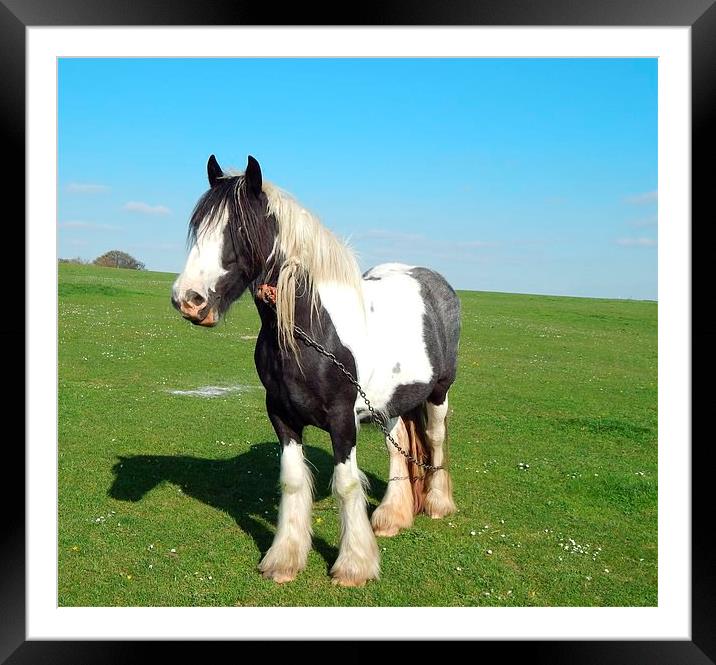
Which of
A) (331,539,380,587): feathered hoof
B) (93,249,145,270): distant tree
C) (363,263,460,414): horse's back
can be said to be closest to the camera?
(331,539,380,587): feathered hoof

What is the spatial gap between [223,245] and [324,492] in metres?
3.93

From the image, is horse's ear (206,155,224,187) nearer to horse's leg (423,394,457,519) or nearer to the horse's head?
the horse's head

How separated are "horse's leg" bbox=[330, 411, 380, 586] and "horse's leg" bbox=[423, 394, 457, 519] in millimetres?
1500

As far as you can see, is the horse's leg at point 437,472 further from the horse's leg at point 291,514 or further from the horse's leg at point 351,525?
the horse's leg at point 291,514

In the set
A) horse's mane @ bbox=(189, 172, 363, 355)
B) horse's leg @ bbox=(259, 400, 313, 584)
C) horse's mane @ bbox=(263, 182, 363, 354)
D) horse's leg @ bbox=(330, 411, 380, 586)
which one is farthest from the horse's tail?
horse's mane @ bbox=(263, 182, 363, 354)

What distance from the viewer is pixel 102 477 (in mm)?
7395

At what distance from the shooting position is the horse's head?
399cm

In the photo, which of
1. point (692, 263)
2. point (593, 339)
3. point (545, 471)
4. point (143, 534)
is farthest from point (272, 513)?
point (593, 339)

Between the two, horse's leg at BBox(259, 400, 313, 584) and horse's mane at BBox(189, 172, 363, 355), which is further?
horse's leg at BBox(259, 400, 313, 584)

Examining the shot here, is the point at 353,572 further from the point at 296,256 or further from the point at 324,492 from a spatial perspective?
the point at 296,256

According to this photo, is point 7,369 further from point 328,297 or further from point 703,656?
point 703,656

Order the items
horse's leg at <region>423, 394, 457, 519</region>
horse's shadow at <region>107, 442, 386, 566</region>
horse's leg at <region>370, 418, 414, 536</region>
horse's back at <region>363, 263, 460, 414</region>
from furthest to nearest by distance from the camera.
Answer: horse's leg at <region>423, 394, 457, 519</region>, horse's shadow at <region>107, 442, 386, 566</region>, horse's leg at <region>370, 418, 414, 536</region>, horse's back at <region>363, 263, 460, 414</region>

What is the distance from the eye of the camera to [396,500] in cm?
609

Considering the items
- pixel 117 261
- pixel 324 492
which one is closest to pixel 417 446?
pixel 324 492
